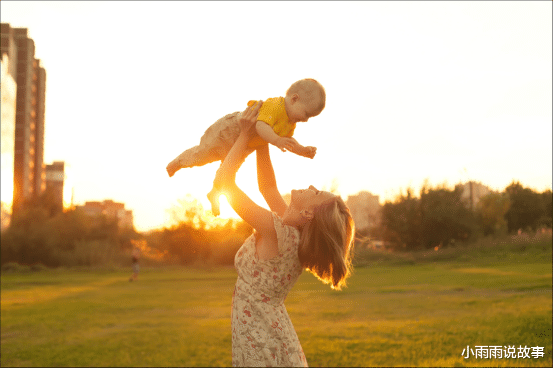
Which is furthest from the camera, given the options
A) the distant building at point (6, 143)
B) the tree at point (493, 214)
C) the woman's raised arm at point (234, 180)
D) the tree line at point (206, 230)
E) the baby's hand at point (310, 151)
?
the distant building at point (6, 143)

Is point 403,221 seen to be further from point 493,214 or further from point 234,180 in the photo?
point 234,180

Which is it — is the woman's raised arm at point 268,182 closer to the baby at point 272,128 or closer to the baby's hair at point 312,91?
the baby at point 272,128

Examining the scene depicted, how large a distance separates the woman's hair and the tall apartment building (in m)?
82.4

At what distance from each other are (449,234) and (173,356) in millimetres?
41263

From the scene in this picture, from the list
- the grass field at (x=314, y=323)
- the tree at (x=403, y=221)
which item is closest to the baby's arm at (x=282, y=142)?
the grass field at (x=314, y=323)

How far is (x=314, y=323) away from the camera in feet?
46.4

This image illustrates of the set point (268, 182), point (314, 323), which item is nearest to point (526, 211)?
point (314, 323)

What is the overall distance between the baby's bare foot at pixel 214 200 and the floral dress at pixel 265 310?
414 mm

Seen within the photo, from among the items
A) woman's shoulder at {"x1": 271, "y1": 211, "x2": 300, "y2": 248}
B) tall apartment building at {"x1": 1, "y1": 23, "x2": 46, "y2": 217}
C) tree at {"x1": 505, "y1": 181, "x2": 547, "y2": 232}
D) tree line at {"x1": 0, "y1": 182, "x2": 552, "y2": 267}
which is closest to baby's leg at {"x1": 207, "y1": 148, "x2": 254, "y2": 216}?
woman's shoulder at {"x1": 271, "y1": 211, "x2": 300, "y2": 248}

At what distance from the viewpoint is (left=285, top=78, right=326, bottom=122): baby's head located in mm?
2662

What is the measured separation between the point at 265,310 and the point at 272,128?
1089mm

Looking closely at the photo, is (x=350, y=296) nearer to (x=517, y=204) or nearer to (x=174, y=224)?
(x=174, y=224)

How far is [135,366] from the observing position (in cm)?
969

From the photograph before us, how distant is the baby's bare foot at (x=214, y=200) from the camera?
8.91 ft
